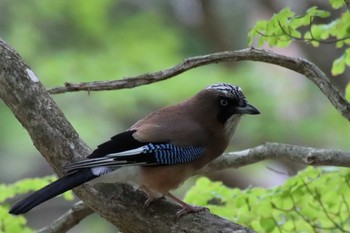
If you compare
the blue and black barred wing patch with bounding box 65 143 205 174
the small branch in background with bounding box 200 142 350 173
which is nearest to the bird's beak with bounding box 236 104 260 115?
the small branch in background with bounding box 200 142 350 173

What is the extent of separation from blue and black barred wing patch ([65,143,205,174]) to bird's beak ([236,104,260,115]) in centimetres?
28

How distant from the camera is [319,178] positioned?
3500 millimetres

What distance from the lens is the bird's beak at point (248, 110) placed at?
11.8ft

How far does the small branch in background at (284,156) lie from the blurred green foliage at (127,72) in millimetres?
3763

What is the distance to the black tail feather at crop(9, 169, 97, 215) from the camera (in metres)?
2.97

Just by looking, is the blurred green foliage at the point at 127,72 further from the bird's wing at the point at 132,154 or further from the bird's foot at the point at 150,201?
the bird's foot at the point at 150,201

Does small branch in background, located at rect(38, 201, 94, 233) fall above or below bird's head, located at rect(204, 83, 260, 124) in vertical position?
below

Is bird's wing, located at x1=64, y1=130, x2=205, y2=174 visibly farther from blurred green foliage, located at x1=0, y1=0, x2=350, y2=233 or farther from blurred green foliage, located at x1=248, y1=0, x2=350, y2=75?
blurred green foliage, located at x1=0, y1=0, x2=350, y2=233

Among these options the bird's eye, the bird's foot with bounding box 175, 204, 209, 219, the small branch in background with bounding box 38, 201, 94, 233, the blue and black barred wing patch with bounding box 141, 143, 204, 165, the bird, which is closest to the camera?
the bird

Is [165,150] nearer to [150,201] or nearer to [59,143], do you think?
[150,201]

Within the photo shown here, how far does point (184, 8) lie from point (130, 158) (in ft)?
19.5

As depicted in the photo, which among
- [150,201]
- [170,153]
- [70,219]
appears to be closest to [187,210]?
[150,201]

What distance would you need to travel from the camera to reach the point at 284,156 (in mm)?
3516

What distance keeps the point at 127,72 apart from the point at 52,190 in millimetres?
4746
